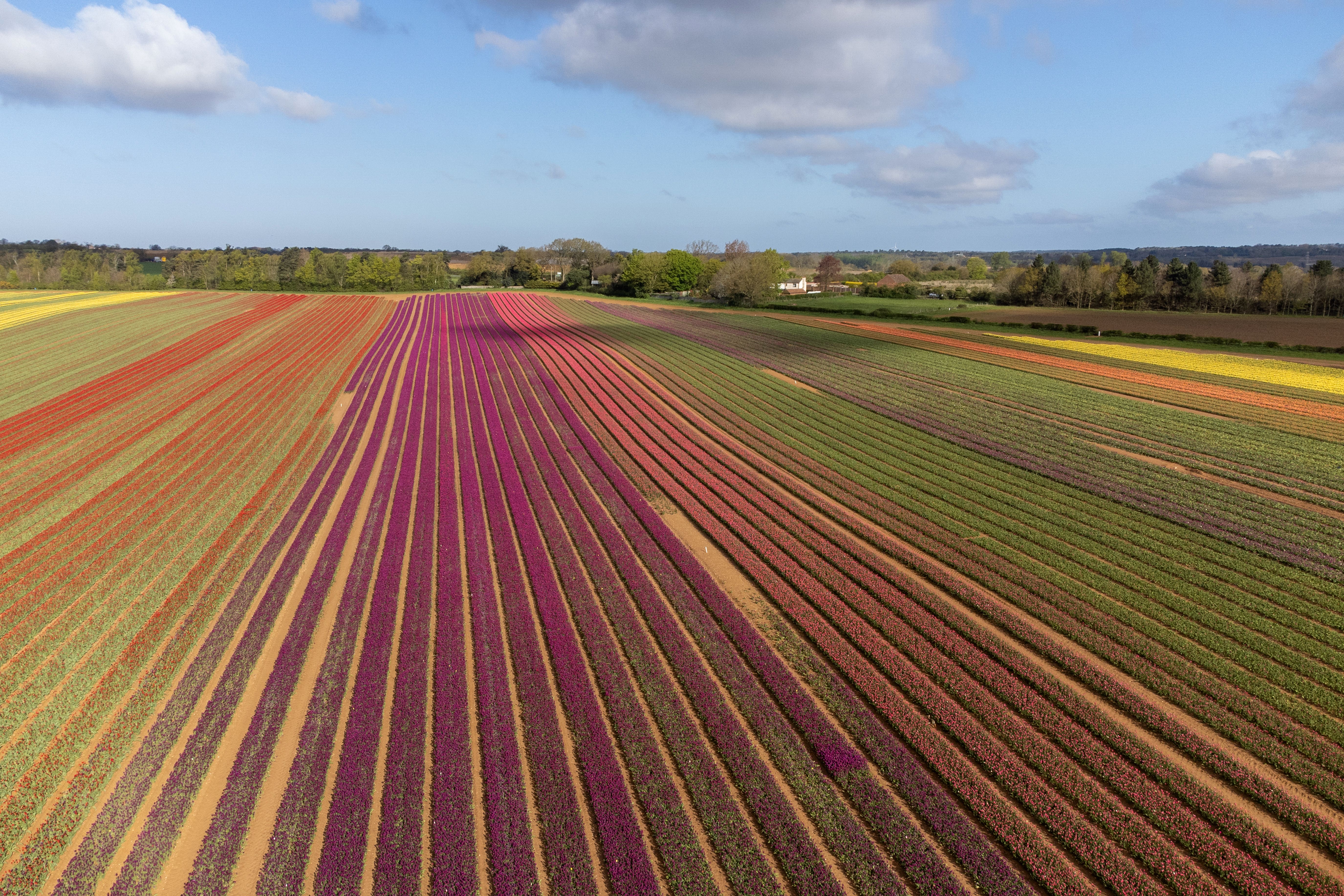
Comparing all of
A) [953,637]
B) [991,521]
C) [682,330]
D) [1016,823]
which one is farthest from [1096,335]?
[1016,823]

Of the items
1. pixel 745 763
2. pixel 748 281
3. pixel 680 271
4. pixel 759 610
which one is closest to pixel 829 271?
pixel 680 271

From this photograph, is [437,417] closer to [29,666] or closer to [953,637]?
[29,666]

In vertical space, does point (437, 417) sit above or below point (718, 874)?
above

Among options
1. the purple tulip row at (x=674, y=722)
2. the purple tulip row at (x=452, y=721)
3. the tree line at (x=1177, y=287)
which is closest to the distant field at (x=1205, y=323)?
the tree line at (x=1177, y=287)

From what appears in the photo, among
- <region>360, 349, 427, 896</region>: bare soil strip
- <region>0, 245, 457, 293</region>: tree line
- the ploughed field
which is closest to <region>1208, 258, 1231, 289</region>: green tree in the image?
the ploughed field

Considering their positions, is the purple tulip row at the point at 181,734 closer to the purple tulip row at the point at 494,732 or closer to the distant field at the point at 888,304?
the purple tulip row at the point at 494,732

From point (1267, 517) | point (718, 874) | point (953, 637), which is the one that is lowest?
point (718, 874)

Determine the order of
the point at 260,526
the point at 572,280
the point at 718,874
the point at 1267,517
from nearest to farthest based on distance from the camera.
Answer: the point at 718,874, the point at 1267,517, the point at 260,526, the point at 572,280
